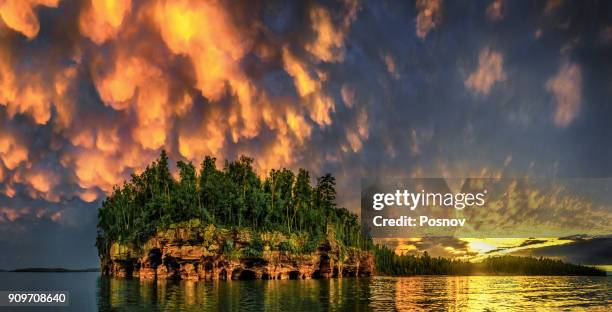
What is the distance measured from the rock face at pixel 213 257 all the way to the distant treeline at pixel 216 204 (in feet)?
13.8

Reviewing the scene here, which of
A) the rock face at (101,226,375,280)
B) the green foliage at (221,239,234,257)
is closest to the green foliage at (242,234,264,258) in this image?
the rock face at (101,226,375,280)

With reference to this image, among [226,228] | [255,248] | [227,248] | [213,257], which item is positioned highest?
[226,228]

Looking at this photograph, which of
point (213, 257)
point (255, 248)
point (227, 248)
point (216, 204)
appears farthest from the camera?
point (216, 204)

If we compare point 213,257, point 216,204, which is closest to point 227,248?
point 213,257

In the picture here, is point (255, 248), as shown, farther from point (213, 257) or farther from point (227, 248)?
point (213, 257)

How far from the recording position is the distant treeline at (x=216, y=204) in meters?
142

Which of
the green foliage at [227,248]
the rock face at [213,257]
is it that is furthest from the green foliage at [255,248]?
the green foliage at [227,248]

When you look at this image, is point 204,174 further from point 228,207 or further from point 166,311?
point 166,311

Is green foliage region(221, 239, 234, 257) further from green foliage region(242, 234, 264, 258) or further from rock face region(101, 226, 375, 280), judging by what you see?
green foliage region(242, 234, 264, 258)

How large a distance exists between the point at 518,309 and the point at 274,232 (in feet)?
280

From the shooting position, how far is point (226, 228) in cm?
13325

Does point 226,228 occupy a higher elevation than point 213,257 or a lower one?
higher

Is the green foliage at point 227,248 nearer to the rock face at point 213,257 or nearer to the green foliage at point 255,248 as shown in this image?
the rock face at point 213,257

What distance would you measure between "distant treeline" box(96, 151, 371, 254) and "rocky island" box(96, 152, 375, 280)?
304mm
